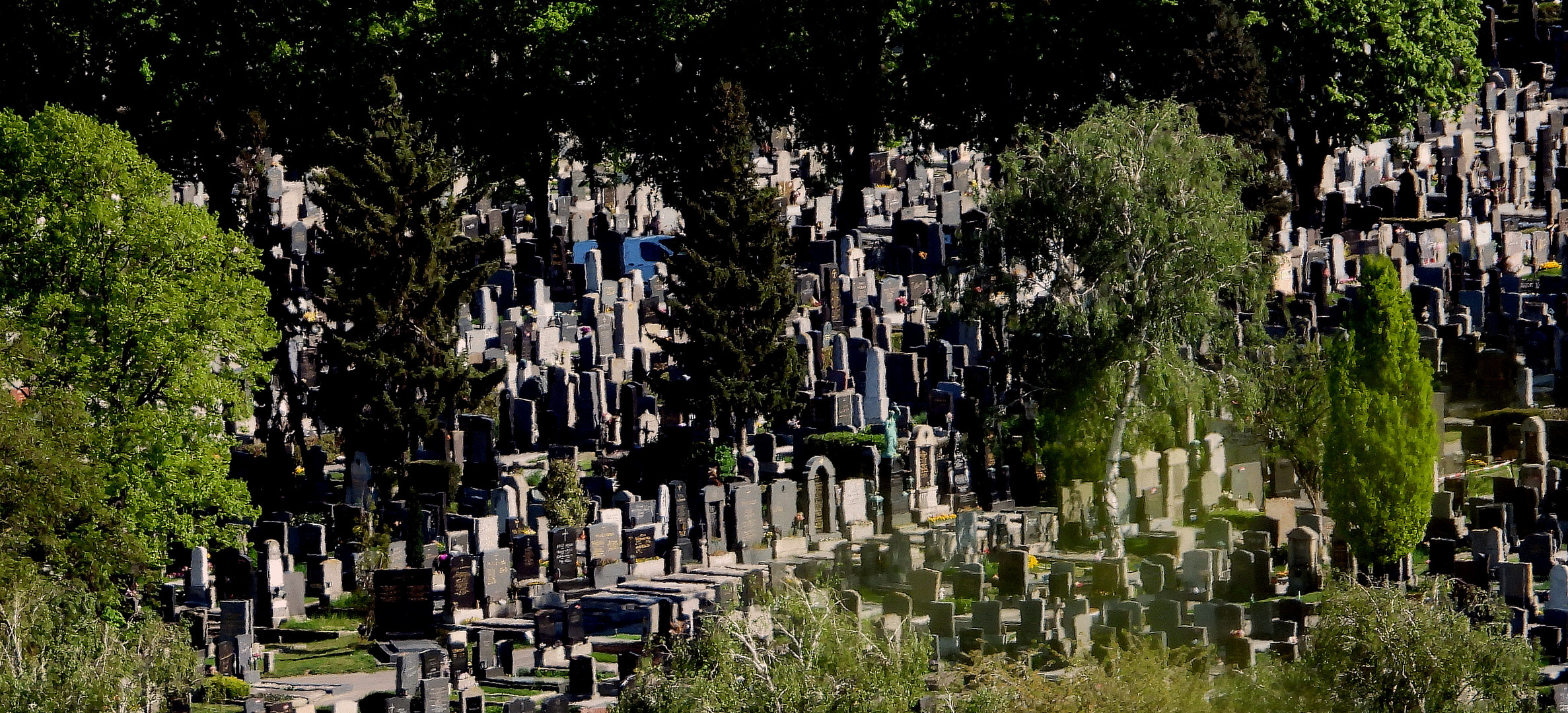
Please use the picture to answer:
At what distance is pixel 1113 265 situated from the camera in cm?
3681

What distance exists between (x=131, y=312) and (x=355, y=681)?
548 centimetres

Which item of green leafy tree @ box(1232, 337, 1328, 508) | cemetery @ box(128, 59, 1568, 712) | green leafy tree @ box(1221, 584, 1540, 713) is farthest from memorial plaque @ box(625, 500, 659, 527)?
green leafy tree @ box(1221, 584, 1540, 713)

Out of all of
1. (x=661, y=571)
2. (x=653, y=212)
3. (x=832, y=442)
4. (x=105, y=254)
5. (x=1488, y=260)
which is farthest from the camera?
(x=653, y=212)

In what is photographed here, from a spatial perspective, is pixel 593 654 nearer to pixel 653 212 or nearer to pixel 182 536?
pixel 182 536

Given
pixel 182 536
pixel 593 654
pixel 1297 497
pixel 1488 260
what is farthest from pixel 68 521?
pixel 1488 260

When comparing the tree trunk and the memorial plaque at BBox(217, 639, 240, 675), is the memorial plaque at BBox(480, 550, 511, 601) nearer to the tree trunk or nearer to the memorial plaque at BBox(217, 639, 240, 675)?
the memorial plaque at BBox(217, 639, 240, 675)

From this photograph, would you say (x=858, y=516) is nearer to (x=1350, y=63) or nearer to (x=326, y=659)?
(x=326, y=659)

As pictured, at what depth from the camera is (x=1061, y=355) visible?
37312mm

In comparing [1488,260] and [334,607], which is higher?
[1488,260]

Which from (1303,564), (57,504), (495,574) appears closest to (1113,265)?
(1303,564)

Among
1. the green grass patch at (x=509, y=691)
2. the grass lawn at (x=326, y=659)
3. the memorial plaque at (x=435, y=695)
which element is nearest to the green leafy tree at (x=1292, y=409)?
the green grass patch at (x=509, y=691)

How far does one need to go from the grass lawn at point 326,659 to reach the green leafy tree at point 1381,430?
11.9m

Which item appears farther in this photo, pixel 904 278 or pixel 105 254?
pixel 904 278

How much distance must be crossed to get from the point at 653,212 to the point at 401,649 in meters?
29.0
